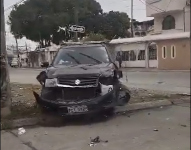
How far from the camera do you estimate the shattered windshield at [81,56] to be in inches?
259

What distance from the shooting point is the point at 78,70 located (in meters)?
5.80

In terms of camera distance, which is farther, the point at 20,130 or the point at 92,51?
the point at 92,51

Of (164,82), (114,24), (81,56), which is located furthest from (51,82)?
(114,24)

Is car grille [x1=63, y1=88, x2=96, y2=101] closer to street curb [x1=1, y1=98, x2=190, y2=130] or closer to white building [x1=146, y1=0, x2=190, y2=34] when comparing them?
street curb [x1=1, y1=98, x2=190, y2=130]

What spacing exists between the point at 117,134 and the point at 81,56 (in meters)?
2.40

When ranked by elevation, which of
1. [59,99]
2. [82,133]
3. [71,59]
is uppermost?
[71,59]

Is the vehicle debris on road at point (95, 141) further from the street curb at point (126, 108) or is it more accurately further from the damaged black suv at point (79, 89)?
the street curb at point (126, 108)

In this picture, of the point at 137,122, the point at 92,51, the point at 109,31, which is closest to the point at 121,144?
the point at 137,122

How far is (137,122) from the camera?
5582mm

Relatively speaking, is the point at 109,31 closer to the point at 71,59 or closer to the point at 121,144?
the point at 71,59

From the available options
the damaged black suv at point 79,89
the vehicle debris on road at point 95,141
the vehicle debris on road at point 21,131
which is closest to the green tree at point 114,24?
the damaged black suv at point 79,89

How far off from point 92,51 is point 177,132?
2942 mm

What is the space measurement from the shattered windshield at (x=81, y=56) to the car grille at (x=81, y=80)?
934mm

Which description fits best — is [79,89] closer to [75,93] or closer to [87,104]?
[75,93]
